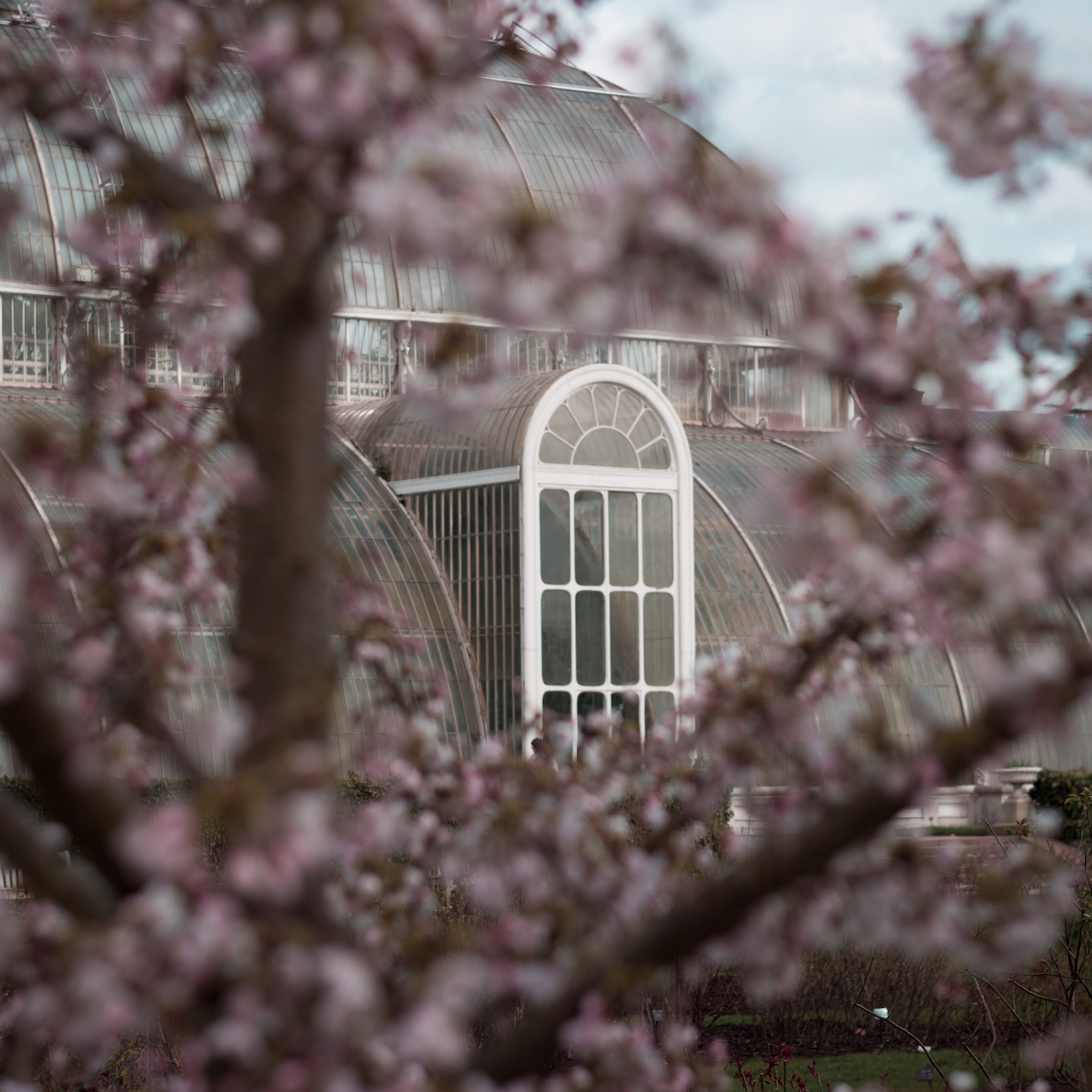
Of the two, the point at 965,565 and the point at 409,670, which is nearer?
the point at 965,565

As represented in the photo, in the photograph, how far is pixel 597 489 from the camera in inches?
811

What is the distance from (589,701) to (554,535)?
2.07 m

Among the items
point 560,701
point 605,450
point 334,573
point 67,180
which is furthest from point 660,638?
point 334,573

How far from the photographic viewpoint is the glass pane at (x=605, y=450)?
2066 centimetres

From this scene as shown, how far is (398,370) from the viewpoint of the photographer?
24.7 metres

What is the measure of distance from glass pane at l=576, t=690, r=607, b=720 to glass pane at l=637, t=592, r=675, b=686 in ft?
2.69

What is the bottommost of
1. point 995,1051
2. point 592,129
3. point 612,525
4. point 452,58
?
point 995,1051

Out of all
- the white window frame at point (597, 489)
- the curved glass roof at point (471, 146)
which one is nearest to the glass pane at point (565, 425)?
the white window frame at point (597, 489)

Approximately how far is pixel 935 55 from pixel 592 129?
25642 millimetres

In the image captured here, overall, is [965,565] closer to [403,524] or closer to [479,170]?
[479,170]

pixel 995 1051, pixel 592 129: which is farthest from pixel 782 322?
pixel 592 129

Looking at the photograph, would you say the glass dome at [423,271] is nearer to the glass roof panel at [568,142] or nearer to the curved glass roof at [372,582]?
the glass roof panel at [568,142]

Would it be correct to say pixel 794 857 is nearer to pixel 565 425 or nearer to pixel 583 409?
pixel 565 425

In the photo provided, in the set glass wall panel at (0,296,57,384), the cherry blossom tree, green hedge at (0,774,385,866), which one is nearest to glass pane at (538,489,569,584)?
green hedge at (0,774,385,866)
